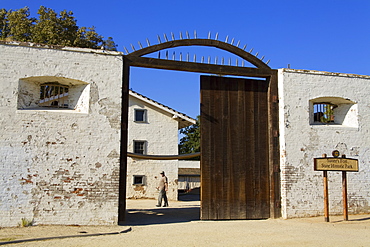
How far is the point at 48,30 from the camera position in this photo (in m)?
26.1

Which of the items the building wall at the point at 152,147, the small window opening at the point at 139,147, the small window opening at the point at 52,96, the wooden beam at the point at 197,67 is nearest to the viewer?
the small window opening at the point at 52,96

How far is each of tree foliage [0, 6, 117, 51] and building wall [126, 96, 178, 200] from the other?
6756 mm

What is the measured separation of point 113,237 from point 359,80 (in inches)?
375

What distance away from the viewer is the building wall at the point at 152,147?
23.4m

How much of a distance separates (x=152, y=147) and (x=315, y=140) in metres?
12.2

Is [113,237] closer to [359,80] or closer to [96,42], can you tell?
[359,80]

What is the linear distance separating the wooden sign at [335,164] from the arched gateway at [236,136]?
1316 millimetres

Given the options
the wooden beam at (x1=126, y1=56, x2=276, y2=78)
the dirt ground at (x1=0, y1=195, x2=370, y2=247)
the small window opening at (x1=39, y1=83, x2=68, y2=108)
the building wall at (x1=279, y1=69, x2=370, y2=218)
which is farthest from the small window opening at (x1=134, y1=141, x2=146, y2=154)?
the building wall at (x1=279, y1=69, x2=370, y2=218)

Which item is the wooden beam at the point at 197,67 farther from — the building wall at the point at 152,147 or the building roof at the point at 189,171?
the building roof at the point at 189,171

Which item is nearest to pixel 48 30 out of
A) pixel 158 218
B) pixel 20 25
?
pixel 20 25

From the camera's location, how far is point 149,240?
875 centimetres

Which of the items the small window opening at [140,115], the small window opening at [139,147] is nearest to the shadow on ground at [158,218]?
the small window opening at [139,147]

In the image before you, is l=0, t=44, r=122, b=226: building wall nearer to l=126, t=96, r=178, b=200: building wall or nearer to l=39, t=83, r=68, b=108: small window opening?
l=39, t=83, r=68, b=108: small window opening

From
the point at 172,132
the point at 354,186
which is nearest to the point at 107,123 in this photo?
→ the point at 354,186
